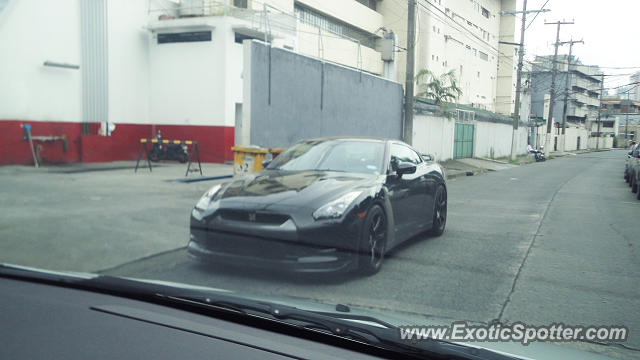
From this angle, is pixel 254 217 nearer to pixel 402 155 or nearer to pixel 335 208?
pixel 335 208

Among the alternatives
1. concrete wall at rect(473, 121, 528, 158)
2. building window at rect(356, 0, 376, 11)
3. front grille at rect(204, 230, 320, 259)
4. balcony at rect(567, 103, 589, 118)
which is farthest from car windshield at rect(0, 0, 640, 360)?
balcony at rect(567, 103, 589, 118)

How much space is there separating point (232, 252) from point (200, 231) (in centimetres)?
47

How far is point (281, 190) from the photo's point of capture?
17.5 feet

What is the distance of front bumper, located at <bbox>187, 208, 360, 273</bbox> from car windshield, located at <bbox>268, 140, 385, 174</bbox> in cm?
130

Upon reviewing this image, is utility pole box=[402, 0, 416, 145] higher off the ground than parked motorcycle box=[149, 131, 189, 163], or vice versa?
utility pole box=[402, 0, 416, 145]

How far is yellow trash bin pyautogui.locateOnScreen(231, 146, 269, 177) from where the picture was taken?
10555mm

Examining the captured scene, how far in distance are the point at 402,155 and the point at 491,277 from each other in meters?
2.13

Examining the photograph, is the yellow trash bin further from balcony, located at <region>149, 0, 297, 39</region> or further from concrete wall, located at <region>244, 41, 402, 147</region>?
balcony, located at <region>149, 0, 297, 39</region>

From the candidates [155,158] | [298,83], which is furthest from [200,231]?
[155,158]

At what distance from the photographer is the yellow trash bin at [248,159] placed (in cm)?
1055

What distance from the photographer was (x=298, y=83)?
1461cm

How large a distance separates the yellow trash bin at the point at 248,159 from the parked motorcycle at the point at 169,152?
33.9 ft

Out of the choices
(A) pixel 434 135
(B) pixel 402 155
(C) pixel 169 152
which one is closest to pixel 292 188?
(B) pixel 402 155

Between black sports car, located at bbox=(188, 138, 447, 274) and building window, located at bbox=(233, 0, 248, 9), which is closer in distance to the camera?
black sports car, located at bbox=(188, 138, 447, 274)
